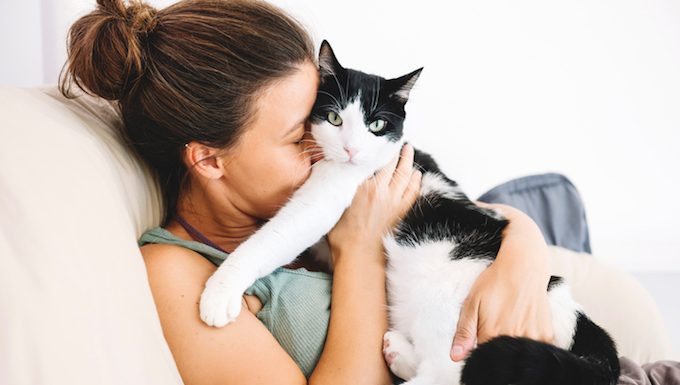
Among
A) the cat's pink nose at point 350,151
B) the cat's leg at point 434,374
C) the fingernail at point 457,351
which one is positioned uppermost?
the cat's pink nose at point 350,151

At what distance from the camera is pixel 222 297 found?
106 centimetres

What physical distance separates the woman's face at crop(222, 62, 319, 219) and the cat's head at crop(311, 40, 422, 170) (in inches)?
1.3

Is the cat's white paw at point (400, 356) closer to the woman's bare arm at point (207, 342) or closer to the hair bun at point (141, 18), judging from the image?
the woman's bare arm at point (207, 342)

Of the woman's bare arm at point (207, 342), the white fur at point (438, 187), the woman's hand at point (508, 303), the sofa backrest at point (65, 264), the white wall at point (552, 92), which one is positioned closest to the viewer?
the sofa backrest at point (65, 264)

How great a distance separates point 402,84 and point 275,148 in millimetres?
352

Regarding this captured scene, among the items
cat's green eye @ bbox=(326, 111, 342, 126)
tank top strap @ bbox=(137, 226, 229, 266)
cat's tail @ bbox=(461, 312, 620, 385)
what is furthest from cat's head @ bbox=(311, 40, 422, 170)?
cat's tail @ bbox=(461, 312, 620, 385)

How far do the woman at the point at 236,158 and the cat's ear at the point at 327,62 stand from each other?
29 mm

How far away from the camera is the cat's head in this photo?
126 centimetres

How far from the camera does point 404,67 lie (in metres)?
2.19

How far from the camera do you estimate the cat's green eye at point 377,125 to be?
4.30ft

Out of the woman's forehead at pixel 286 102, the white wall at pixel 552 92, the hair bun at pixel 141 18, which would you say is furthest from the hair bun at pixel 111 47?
the white wall at pixel 552 92

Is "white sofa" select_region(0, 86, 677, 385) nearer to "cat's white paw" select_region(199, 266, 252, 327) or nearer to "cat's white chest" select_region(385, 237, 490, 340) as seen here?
"cat's white paw" select_region(199, 266, 252, 327)

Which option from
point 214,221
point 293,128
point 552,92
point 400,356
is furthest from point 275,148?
point 552,92

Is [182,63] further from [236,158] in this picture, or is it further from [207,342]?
[207,342]
